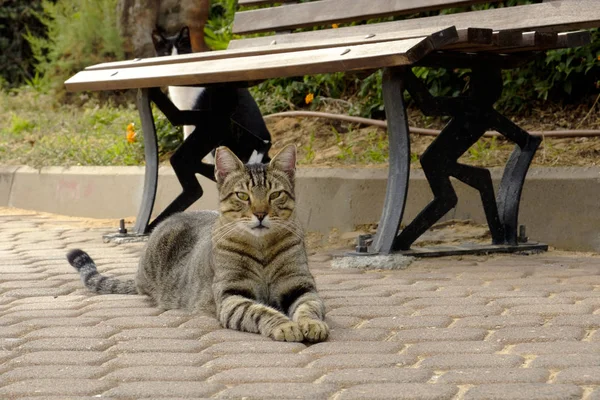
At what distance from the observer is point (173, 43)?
31.5 ft

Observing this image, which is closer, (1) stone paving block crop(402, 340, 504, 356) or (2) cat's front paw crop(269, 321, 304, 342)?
(1) stone paving block crop(402, 340, 504, 356)

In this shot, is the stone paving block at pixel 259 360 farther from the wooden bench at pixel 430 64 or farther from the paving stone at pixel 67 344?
the wooden bench at pixel 430 64

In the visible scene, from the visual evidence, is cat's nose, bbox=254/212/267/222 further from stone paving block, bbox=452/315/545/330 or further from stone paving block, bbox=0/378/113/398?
stone paving block, bbox=0/378/113/398

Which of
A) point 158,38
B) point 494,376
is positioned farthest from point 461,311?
point 158,38

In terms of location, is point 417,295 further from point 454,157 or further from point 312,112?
point 312,112

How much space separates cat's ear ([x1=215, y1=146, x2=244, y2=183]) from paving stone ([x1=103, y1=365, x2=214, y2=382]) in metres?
1.27

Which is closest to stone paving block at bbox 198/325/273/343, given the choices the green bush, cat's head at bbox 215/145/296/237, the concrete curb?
cat's head at bbox 215/145/296/237

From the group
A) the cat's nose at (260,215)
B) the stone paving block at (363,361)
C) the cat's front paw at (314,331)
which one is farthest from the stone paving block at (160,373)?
the cat's nose at (260,215)

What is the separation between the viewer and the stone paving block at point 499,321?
4016 mm

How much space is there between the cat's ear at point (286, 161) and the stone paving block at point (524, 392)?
1.69 meters

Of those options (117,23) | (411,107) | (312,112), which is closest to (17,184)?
(312,112)

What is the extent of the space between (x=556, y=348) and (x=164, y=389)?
1.41 meters

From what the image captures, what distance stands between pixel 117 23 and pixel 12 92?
73.0 inches

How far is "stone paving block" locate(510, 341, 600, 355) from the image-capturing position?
354 cm
